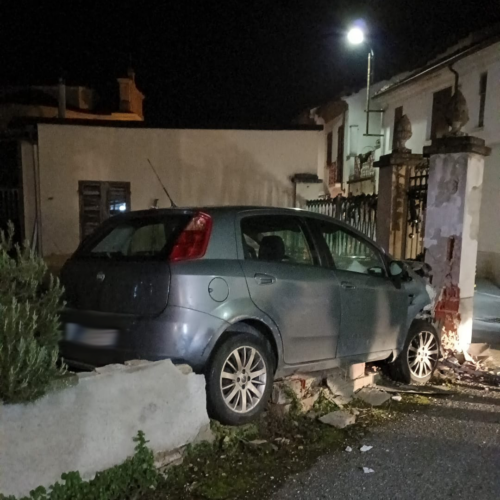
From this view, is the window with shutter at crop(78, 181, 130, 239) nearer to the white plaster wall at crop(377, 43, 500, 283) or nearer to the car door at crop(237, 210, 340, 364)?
the car door at crop(237, 210, 340, 364)

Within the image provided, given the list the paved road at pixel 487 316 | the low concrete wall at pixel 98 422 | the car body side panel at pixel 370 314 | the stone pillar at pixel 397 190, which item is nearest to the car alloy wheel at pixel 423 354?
the car body side panel at pixel 370 314

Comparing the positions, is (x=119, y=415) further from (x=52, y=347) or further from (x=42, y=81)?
(x=42, y=81)

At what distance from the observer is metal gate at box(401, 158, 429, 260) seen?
758cm

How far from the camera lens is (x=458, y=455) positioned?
3994 millimetres

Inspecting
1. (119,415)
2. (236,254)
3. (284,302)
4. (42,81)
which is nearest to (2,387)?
(119,415)

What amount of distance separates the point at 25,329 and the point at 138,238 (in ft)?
4.95

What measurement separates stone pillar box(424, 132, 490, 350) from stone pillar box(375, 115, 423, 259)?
0.70 meters

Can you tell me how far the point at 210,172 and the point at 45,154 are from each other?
12.0 ft

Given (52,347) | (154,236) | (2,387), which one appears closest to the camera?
(2,387)

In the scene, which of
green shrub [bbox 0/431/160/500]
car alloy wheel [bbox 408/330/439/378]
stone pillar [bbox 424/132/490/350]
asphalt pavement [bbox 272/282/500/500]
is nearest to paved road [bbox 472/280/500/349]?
stone pillar [bbox 424/132/490/350]

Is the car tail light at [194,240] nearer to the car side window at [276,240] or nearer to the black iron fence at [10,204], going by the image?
the car side window at [276,240]

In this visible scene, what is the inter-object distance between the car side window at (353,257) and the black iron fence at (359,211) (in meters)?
2.75

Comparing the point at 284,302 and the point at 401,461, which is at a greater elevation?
the point at 284,302

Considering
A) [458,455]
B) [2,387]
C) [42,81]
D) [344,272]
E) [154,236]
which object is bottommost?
[458,455]
